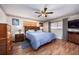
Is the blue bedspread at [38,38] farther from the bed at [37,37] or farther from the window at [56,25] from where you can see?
the window at [56,25]

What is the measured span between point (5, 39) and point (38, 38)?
2.32 feet

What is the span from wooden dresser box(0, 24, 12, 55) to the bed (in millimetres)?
377

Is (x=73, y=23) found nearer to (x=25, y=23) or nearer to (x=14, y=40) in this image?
(x=25, y=23)

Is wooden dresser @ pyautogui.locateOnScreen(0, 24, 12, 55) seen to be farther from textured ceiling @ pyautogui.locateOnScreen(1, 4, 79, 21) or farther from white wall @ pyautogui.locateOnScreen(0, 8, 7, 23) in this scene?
textured ceiling @ pyautogui.locateOnScreen(1, 4, 79, 21)

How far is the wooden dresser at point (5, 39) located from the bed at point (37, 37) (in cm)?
38

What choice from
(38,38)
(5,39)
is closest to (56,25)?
(38,38)

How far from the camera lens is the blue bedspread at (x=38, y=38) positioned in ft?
6.02

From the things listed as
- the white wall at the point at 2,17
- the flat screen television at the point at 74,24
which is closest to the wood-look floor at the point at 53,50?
the flat screen television at the point at 74,24

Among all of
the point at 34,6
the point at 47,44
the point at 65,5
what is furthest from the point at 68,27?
the point at 34,6

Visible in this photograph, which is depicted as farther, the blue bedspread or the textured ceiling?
the blue bedspread

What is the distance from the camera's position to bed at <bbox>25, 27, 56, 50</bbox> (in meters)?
1.83

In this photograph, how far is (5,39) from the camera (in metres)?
1.78

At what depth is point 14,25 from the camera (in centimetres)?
176

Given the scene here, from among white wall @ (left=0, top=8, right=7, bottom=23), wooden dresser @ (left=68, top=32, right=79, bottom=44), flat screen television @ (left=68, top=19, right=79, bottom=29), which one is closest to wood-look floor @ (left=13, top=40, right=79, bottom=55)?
wooden dresser @ (left=68, top=32, right=79, bottom=44)
